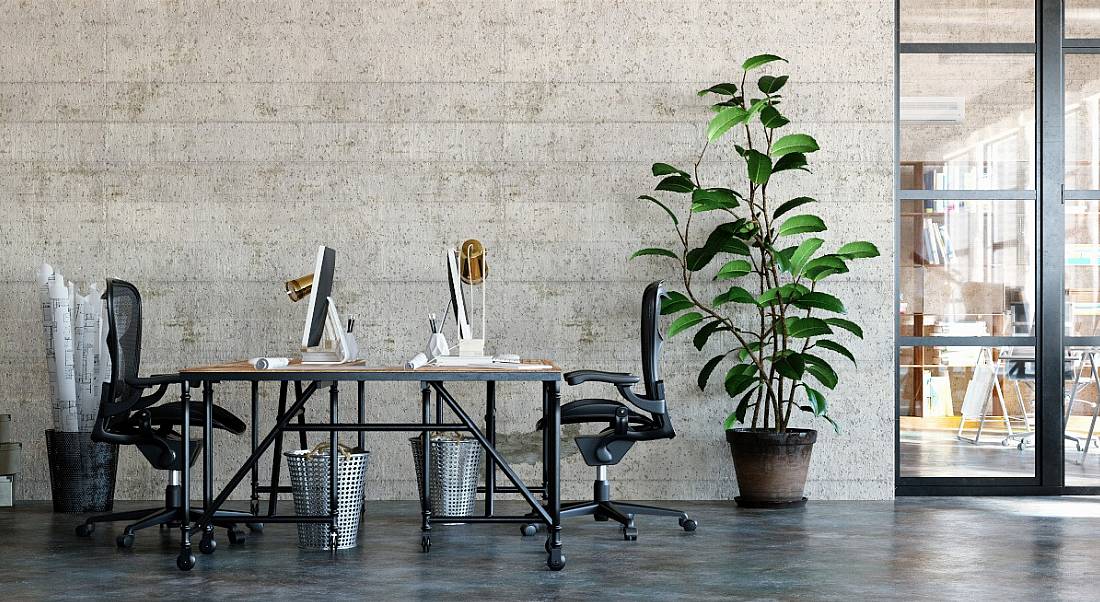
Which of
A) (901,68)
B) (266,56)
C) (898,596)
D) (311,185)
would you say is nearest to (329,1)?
(266,56)

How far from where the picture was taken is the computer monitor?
4.02m

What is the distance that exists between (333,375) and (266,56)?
237 centimetres

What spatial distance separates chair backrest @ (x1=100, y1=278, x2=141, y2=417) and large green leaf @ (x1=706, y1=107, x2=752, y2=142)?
8.52 feet

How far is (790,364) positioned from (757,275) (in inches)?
25.3

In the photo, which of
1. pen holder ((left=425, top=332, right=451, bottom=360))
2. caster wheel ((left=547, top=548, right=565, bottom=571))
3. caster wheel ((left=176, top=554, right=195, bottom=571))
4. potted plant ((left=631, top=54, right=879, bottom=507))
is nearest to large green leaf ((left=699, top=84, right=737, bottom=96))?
potted plant ((left=631, top=54, right=879, bottom=507))

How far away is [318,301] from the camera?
4.05 metres

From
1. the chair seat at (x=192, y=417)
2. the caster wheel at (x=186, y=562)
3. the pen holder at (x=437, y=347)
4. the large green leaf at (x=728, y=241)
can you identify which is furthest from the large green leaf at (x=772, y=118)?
the caster wheel at (x=186, y=562)

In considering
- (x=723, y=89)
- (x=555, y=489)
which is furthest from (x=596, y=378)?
(x=723, y=89)

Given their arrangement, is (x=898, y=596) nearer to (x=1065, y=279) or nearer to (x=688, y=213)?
(x=688, y=213)

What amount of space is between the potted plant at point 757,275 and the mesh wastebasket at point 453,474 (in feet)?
3.92

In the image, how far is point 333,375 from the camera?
3742 mm

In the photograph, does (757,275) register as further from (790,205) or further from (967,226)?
(967,226)

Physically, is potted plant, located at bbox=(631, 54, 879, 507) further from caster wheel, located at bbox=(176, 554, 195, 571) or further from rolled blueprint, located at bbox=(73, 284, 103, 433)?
rolled blueprint, located at bbox=(73, 284, 103, 433)

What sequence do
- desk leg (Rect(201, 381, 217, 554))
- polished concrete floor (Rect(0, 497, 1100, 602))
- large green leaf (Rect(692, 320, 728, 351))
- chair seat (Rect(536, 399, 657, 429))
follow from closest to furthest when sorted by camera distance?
1. polished concrete floor (Rect(0, 497, 1100, 602))
2. desk leg (Rect(201, 381, 217, 554))
3. chair seat (Rect(536, 399, 657, 429))
4. large green leaf (Rect(692, 320, 728, 351))
